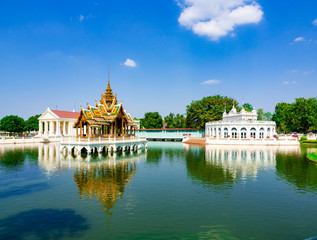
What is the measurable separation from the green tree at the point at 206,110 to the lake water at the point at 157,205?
5270 cm

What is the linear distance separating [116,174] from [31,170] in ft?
31.2

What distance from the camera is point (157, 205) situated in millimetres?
13320

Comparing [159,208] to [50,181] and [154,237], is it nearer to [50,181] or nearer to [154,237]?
[154,237]

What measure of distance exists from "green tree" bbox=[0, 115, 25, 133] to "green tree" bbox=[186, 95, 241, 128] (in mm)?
59206

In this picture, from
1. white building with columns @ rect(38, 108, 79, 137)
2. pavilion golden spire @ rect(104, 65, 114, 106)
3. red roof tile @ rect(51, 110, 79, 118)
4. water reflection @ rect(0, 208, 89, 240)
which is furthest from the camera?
red roof tile @ rect(51, 110, 79, 118)

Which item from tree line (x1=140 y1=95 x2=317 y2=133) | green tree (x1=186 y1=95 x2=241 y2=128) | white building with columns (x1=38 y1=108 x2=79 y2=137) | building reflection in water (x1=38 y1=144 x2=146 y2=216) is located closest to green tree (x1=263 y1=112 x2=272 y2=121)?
tree line (x1=140 y1=95 x2=317 y2=133)

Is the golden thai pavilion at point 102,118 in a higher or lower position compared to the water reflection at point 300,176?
higher

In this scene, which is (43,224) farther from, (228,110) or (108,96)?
(228,110)

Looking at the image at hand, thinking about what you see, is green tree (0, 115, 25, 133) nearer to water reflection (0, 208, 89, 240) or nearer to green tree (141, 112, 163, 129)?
green tree (141, 112, 163, 129)

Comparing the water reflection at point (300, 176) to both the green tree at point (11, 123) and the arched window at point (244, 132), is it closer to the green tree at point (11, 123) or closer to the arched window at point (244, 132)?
the arched window at point (244, 132)

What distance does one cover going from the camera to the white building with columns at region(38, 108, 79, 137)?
76562 mm

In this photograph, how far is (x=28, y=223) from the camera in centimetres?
1091

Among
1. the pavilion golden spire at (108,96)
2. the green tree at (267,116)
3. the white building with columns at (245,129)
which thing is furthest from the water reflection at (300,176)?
the green tree at (267,116)

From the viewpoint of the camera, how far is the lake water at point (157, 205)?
10164mm
